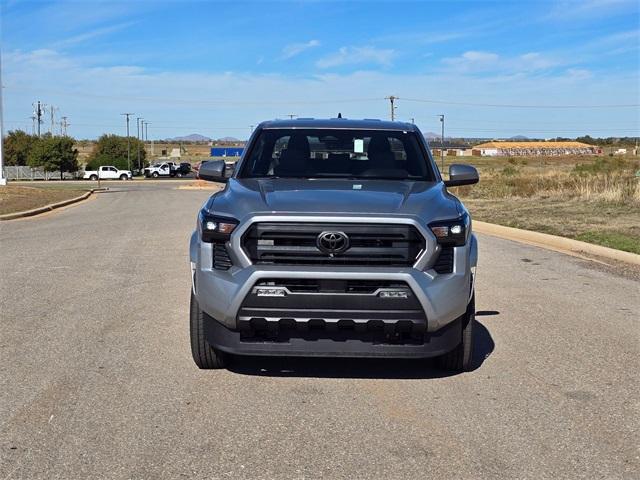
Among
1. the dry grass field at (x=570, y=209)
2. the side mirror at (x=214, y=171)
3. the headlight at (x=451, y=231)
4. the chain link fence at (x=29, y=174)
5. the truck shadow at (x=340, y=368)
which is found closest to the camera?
the headlight at (x=451, y=231)

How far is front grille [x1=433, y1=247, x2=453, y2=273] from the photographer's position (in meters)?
4.92

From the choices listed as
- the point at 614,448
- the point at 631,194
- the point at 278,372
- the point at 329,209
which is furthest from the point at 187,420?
the point at 631,194

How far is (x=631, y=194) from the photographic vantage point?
21.7 meters

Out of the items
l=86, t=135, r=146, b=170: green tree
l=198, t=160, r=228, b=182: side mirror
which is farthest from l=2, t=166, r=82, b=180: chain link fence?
l=198, t=160, r=228, b=182: side mirror

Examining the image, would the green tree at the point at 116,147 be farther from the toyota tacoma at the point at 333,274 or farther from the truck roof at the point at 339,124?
the toyota tacoma at the point at 333,274

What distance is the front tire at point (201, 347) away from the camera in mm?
5340

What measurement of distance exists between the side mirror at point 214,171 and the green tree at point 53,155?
238 feet

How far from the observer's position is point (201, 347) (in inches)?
214

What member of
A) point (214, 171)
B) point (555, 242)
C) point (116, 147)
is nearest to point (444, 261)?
point (214, 171)

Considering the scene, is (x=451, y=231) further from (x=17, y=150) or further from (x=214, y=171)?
(x=17, y=150)

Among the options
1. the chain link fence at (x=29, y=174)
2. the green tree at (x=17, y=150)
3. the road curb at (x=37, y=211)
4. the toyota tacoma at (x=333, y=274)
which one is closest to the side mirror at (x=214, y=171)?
the toyota tacoma at (x=333, y=274)

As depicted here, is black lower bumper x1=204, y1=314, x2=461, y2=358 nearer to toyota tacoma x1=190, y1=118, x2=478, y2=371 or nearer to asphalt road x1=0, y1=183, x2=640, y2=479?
toyota tacoma x1=190, y1=118, x2=478, y2=371

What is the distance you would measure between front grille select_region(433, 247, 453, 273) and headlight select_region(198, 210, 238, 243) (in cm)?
131

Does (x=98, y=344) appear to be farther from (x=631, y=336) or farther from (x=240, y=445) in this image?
(x=631, y=336)
